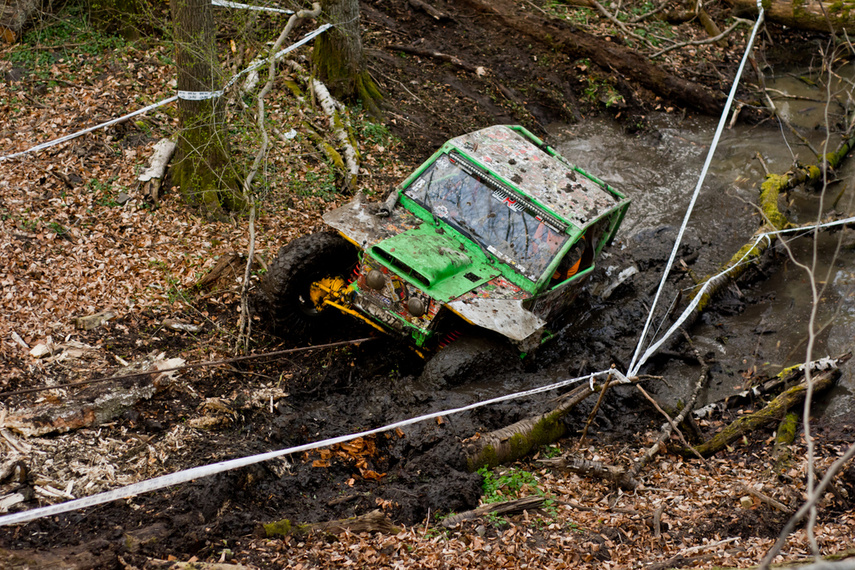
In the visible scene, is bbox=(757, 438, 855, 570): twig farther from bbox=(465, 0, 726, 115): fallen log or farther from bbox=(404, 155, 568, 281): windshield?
bbox=(465, 0, 726, 115): fallen log

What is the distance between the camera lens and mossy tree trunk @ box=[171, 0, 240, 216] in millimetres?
6906

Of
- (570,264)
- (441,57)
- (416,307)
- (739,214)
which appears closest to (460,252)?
(416,307)

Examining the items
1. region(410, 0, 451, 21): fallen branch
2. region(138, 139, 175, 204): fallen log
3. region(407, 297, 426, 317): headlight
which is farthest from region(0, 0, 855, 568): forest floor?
region(410, 0, 451, 21): fallen branch

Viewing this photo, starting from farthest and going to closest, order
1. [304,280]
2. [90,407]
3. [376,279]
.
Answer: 1. [304,280]
2. [376,279]
3. [90,407]

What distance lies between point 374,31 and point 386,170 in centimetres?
406

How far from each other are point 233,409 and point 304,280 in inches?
57.7

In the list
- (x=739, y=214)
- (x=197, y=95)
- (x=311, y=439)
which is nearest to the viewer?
(x=311, y=439)

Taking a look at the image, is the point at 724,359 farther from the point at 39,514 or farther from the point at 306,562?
the point at 39,514

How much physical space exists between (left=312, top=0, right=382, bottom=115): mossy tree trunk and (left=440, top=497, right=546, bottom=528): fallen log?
6988 mm

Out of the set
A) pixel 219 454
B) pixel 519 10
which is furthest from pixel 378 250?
pixel 519 10

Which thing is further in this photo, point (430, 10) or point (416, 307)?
point (430, 10)

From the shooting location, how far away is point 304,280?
6.51m

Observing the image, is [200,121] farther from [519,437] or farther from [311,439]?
[519,437]

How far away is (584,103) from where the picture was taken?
1222 centimetres
